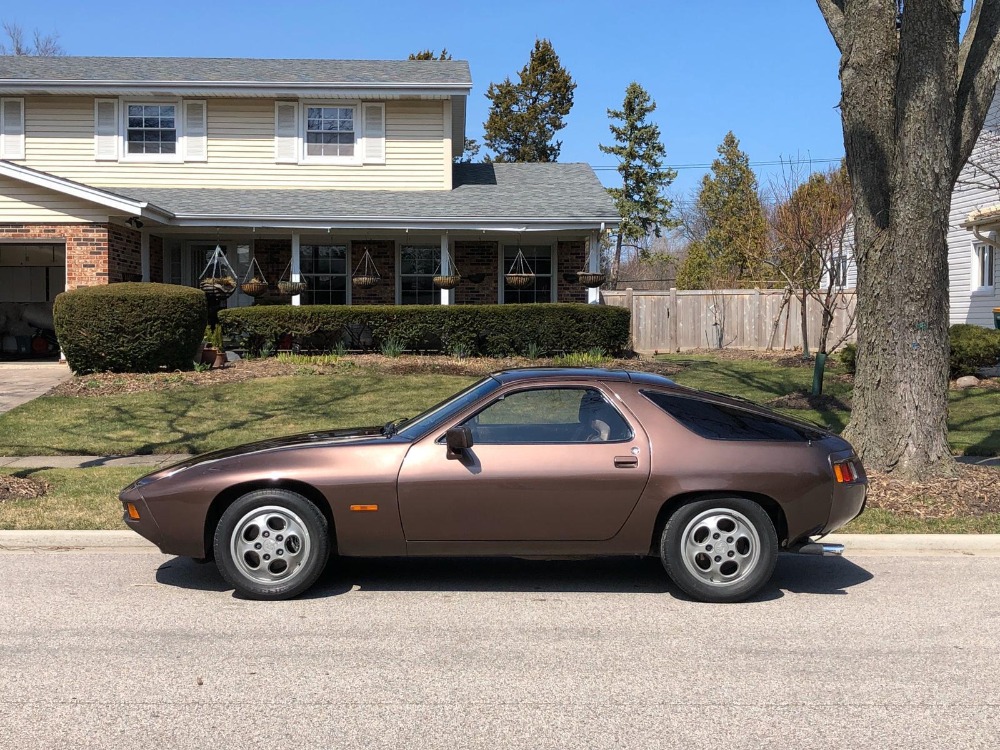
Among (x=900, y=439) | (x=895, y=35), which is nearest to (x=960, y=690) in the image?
(x=900, y=439)

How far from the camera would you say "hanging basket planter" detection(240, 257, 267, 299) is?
798 inches

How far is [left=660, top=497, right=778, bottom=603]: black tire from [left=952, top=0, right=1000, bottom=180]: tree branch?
485 cm

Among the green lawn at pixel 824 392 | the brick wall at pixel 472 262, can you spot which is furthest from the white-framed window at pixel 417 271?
the green lawn at pixel 824 392

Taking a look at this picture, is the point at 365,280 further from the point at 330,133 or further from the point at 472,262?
the point at 330,133

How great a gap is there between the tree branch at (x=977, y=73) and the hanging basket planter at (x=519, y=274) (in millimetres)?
13337

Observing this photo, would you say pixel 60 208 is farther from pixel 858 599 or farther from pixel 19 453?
pixel 858 599

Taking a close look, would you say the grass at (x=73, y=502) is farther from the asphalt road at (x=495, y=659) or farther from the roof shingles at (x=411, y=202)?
the roof shingles at (x=411, y=202)

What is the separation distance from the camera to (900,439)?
28.0ft

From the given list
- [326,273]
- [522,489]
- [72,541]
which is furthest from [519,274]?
[522,489]

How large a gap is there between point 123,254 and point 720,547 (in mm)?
16381

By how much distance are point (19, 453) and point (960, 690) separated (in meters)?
10.2

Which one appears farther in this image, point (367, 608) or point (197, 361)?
point (197, 361)

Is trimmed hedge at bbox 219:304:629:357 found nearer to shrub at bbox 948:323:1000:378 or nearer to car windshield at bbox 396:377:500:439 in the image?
shrub at bbox 948:323:1000:378

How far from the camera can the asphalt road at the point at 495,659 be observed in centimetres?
395
